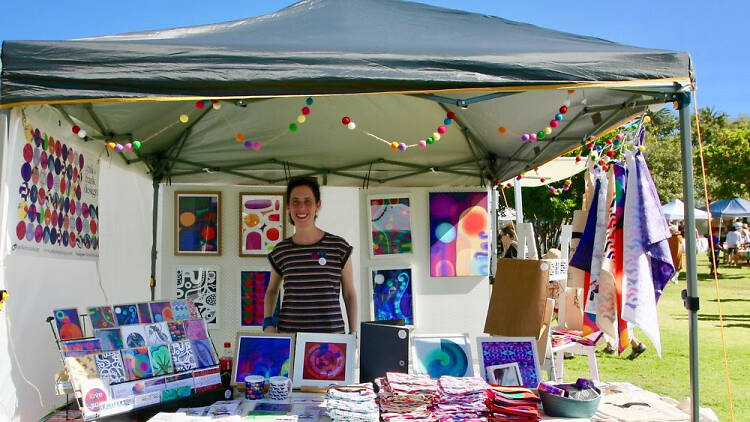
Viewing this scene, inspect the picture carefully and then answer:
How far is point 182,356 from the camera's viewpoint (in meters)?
2.52

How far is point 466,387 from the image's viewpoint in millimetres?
2227

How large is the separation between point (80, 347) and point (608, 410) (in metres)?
2.08

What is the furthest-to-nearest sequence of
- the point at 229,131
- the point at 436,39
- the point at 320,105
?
the point at 229,131, the point at 320,105, the point at 436,39

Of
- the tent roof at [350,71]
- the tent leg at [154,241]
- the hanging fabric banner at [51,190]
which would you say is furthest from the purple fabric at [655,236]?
the tent leg at [154,241]

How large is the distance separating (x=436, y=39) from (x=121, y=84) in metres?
1.25

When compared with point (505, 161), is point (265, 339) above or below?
below

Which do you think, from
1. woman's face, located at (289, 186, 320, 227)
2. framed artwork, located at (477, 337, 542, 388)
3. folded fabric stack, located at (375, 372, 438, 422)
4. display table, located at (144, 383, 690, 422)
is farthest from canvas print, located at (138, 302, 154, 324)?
framed artwork, located at (477, 337, 542, 388)

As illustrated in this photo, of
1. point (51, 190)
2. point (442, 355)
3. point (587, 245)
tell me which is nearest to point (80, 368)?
point (51, 190)

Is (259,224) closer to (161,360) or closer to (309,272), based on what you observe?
(309,272)

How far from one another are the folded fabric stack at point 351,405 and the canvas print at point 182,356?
65 cm

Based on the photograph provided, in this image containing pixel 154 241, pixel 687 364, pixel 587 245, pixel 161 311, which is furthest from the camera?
pixel 687 364

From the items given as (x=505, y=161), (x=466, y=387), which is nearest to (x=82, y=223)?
(x=466, y=387)

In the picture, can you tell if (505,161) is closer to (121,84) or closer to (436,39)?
(436,39)

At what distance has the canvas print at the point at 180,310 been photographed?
8.75 ft
